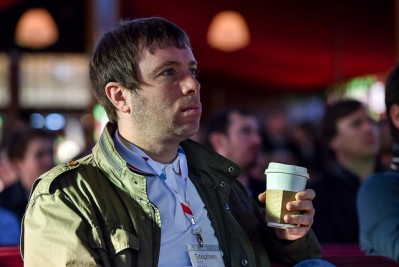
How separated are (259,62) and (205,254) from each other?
39.3 feet

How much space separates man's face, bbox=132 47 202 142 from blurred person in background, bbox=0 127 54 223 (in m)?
2.41

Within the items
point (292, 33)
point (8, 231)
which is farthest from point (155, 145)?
point (292, 33)

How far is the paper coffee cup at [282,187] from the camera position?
2264 millimetres

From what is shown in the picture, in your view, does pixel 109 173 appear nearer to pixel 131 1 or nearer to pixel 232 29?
pixel 232 29

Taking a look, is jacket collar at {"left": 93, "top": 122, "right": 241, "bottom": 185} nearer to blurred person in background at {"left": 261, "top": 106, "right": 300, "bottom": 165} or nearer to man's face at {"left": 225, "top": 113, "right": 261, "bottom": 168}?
man's face at {"left": 225, "top": 113, "right": 261, "bottom": 168}

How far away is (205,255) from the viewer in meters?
2.36

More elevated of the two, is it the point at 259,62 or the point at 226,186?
the point at 226,186

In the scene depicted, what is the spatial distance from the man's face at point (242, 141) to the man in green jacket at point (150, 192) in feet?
7.58

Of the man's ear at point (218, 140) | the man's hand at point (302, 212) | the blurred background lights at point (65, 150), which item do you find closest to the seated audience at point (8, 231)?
the man's ear at point (218, 140)

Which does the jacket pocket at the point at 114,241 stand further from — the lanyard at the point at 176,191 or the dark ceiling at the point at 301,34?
the dark ceiling at the point at 301,34

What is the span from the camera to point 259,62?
46.5ft

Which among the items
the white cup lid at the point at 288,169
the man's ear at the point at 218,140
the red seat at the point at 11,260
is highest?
the white cup lid at the point at 288,169

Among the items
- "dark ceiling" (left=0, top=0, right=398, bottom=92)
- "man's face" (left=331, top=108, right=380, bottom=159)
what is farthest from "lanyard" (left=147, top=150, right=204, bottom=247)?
"dark ceiling" (left=0, top=0, right=398, bottom=92)

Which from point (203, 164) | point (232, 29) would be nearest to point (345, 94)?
point (232, 29)
